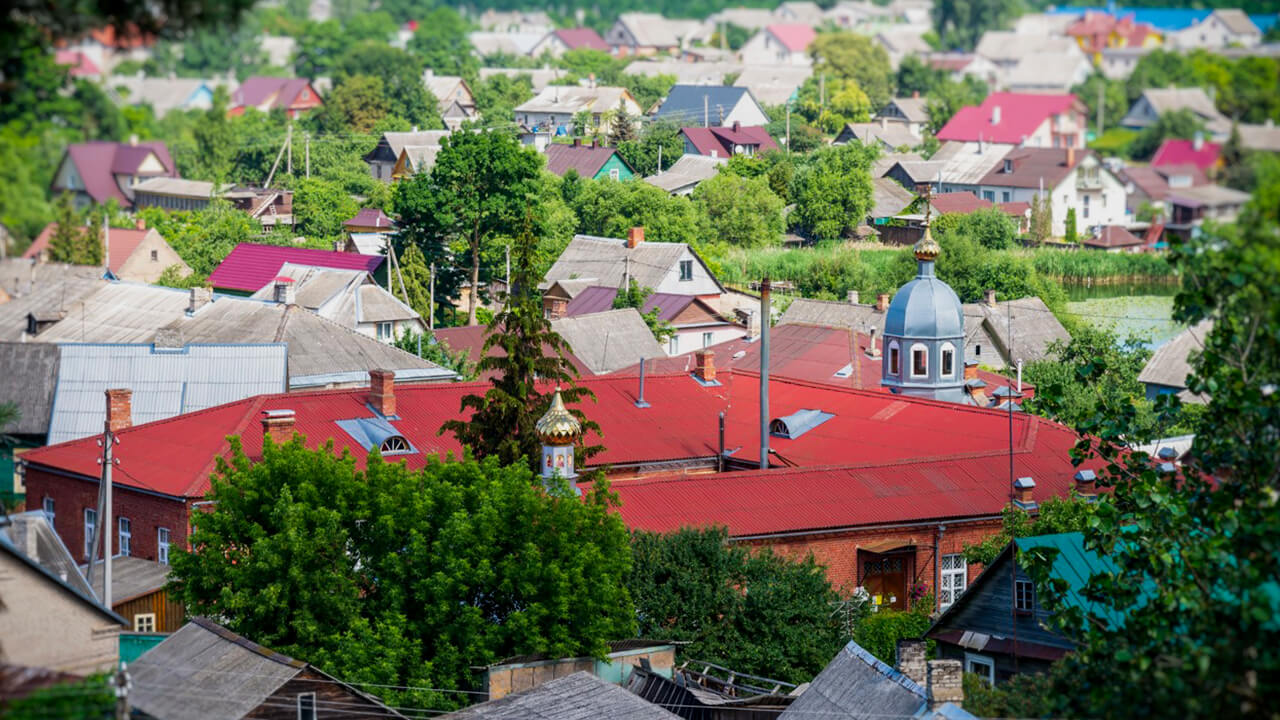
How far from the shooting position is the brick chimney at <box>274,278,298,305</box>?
1936 inches

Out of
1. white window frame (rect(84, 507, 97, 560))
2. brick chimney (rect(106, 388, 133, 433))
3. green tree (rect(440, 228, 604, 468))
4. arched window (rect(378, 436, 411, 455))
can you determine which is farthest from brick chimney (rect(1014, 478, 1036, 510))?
brick chimney (rect(106, 388, 133, 433))

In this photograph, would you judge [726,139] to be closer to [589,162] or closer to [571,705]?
[589,162]

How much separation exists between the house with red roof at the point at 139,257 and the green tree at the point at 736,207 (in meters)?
16.6

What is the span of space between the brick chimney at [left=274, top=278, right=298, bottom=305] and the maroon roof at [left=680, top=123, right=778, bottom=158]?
17.5 meters

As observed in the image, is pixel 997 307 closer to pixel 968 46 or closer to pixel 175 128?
pixel 175 128

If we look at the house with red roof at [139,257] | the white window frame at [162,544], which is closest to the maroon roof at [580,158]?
the house with red roof at [139,257]

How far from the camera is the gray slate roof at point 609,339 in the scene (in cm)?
5228

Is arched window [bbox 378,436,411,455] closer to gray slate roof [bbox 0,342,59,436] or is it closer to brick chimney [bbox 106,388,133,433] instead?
brick chimney [bbox 106,388,133,433]

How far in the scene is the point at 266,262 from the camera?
185 ft

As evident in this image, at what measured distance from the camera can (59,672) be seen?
14.6 m

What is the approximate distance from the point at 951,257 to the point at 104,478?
123ft

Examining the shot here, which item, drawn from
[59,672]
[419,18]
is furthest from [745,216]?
[419,18]

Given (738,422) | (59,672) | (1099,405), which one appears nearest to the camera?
(59,672)

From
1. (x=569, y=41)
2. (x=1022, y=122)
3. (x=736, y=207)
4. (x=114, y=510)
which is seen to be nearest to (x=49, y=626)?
(x=114, y=510)
